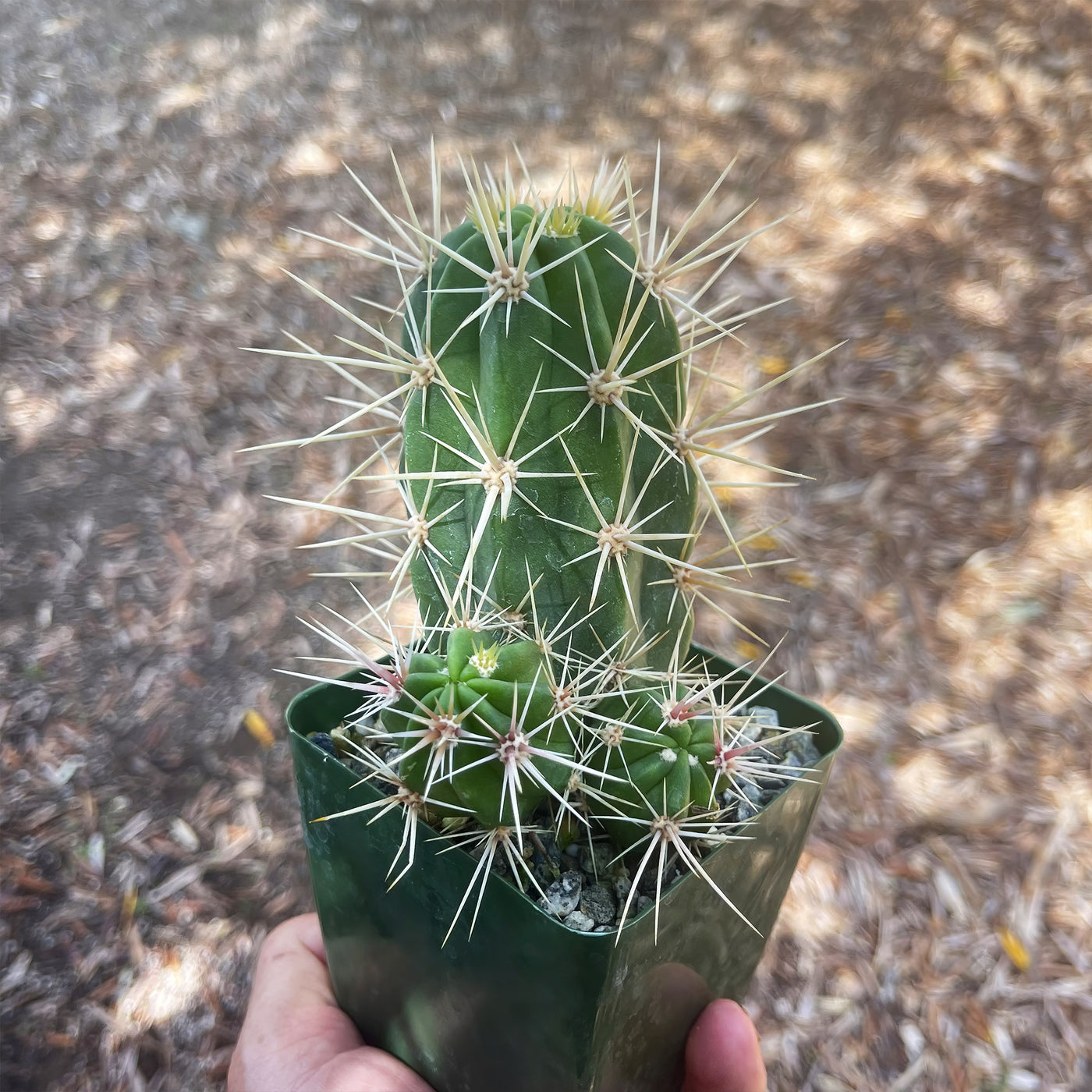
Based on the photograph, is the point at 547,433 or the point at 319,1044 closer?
the point at 547,433

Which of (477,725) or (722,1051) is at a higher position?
(477,725)

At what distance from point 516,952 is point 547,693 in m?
0.20

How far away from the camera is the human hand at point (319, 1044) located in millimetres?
797

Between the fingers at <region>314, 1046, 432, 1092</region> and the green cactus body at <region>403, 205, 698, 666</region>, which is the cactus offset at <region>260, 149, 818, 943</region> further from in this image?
the fingers at <region>314, 1046, 432, 1092</region>

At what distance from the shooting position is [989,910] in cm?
137

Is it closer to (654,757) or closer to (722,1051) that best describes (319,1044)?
(722,1051)

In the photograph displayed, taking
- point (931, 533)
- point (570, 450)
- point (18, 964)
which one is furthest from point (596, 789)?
point (931, 533)

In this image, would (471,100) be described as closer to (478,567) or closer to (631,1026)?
(478,567)

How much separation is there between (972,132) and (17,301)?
254cm

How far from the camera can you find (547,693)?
0.62 m

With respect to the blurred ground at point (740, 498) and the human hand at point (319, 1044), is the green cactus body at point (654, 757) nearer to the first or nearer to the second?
the human hand at point (319, 1044)

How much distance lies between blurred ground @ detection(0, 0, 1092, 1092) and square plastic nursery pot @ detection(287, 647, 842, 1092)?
24.8 inches

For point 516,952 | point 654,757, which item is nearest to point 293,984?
point 516,952

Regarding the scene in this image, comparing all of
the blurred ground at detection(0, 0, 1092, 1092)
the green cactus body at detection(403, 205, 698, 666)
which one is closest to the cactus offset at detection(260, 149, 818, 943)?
the green cactus body at detection(403, 205, 698, 666)
